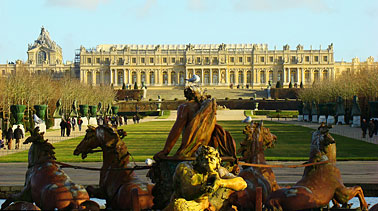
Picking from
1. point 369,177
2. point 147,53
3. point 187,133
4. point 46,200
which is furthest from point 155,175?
point 147,53

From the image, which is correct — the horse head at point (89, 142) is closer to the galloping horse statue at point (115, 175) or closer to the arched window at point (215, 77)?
the galloping horse statue at point (115, 175)

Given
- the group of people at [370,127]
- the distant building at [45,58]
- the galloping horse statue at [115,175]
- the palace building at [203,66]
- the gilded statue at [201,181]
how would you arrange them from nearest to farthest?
1. the gilded statue at [201,181]
2. the galloping horse statue at [115,175]
3. the group of people at [370,127]
4. the palace building at [203,66]
5. the distant building at [45,58]

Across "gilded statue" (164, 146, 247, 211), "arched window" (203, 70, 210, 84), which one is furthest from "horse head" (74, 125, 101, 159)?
"arched window" (203, 70, 210, 84)

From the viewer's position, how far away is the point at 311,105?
48.4m

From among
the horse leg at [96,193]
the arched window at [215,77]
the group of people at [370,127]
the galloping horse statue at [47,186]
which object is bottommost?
the group of people at [370,127]

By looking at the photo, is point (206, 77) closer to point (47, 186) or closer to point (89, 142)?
point (89, 142)

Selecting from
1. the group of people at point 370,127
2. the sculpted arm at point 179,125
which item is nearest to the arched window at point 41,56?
the group of people at point 370,127

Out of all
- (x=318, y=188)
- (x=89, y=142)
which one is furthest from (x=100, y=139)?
(x=318, y=188)

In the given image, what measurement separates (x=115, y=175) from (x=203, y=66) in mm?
102150

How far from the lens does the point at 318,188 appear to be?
255 inches

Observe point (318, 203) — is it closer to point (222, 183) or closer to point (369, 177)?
point (222, 183)

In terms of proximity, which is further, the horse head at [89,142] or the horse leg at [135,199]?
the horse head at [89,142]

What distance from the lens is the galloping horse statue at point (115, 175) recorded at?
6.24 metres

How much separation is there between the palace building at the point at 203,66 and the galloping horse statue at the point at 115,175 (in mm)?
98305
